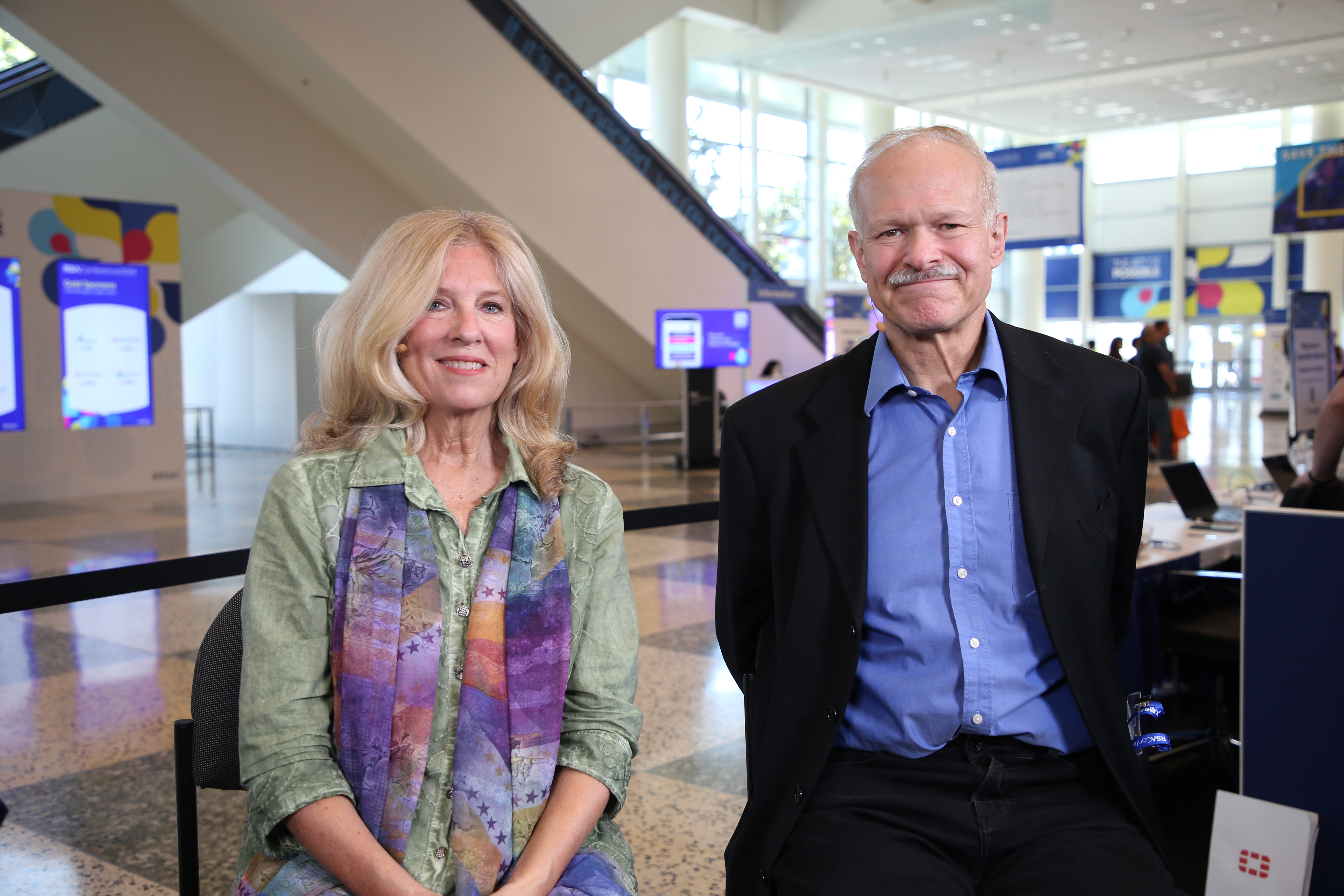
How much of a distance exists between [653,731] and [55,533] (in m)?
5.65

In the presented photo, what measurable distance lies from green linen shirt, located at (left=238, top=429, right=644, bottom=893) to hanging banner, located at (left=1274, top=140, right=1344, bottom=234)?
599 inches

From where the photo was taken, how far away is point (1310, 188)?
14.3 metres

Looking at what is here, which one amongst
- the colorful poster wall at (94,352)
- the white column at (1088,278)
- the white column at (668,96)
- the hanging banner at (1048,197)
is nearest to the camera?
the colorful poster wall at (94,352)

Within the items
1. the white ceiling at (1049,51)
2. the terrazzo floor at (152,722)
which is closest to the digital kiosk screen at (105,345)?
the terrazzo floor at (152,722)

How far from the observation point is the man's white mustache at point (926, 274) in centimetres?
181

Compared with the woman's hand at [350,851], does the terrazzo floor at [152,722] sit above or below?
below

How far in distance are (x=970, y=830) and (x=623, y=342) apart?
12402 millimetres

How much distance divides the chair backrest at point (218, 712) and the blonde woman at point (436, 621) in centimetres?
17

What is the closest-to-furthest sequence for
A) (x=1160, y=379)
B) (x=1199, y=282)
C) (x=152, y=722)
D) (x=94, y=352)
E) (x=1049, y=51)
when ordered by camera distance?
1. (x=152, y=722)
2. (x=94, y=352)
3. (x=1160, y=379)
4. (x=1049, y=51)
5. (x=1199, y=282)

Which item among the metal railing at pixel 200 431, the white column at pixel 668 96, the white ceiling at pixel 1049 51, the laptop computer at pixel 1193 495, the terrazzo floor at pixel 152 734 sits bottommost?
the terrazzo floor at pixel 152 734

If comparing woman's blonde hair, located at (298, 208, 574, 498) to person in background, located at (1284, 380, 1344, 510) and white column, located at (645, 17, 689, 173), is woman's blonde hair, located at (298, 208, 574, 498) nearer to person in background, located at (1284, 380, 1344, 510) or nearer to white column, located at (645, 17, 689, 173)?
person in background, located at (1284, 380, 1344, 510)

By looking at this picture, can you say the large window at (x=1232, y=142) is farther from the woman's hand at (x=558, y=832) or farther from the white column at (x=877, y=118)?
the woman's hand at (x=558, y=832)

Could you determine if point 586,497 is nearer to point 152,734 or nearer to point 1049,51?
point 152,734

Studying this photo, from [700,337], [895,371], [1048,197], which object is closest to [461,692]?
[895,371]
